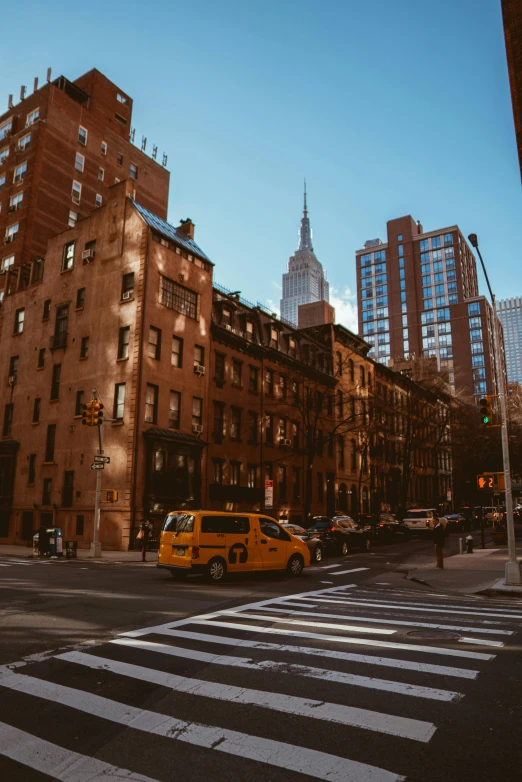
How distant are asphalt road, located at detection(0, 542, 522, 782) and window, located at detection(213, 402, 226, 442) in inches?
1010

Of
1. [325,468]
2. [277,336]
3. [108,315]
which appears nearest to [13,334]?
[108,315]

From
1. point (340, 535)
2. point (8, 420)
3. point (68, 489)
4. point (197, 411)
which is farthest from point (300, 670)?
point (8, 420)

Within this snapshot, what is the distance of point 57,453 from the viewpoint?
35.9 metres

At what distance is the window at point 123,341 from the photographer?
33562mm

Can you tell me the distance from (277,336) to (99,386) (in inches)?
646

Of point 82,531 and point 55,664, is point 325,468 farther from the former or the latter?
point 55,664

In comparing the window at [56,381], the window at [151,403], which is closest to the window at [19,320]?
the window at [56,381]

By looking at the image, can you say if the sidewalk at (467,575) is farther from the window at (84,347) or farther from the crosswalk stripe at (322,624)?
the window at (84,347)

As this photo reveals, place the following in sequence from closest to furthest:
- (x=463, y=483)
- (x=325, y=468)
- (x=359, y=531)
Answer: (x=359, y=531), (x=325, y=468), (x=463, y=483)

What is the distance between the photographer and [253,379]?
41.9 meters

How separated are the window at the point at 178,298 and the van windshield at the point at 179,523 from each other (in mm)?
20573

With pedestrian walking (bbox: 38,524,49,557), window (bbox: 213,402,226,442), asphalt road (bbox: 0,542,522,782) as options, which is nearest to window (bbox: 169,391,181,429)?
window (bbox: 213,402,226,442)

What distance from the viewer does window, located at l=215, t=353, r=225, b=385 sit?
1516 inches

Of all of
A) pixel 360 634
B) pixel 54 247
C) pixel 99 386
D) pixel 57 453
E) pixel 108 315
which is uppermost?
pixel 54 247
